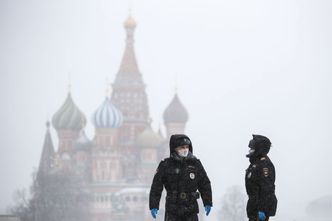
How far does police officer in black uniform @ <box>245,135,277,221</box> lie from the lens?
1238 cm

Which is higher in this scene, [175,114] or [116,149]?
[175,114]

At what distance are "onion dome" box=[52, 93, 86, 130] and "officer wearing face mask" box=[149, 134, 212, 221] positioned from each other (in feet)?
314

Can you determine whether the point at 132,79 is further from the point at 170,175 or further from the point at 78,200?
the point at 170,175

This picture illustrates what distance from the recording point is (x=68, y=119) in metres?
108

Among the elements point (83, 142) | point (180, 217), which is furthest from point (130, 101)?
point (180, 217)

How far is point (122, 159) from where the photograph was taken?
107250mm

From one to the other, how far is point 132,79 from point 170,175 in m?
101

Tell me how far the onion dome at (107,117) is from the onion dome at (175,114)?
3.91 metres

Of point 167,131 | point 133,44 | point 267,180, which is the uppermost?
point 133,44

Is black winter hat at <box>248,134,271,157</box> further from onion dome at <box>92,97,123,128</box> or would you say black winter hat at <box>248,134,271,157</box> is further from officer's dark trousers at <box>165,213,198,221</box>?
onion dome at <box>92,97,123,128</box>

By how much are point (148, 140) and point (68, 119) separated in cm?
758

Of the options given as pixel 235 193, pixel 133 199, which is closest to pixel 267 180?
pixel 235 193

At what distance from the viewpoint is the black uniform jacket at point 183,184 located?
11.9m

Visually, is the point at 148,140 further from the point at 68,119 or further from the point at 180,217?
the point at 180,217
